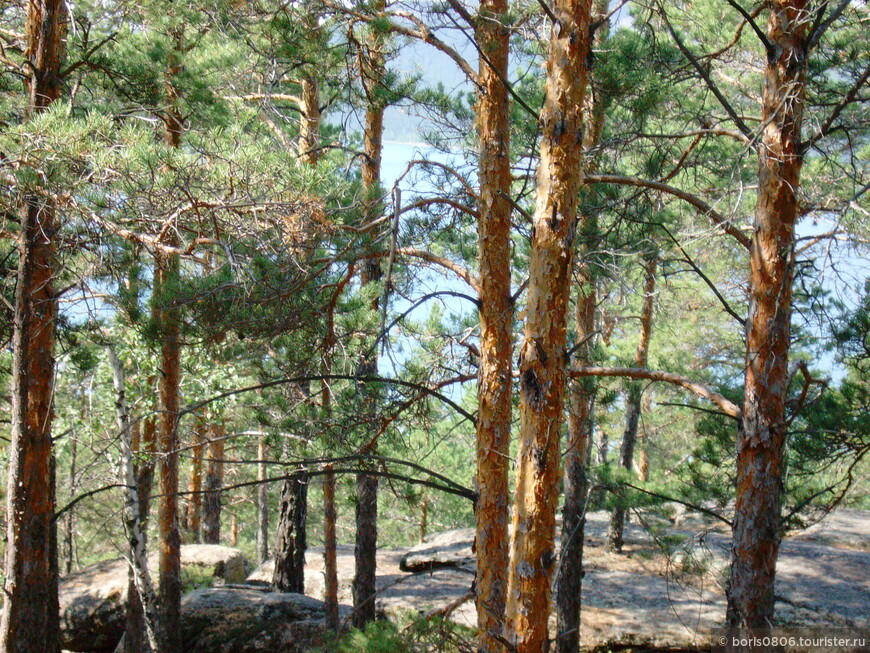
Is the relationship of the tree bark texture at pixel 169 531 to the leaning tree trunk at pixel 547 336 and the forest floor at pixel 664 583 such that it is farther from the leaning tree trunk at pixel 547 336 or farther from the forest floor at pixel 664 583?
the leaning tree trunk at pixel 547 336

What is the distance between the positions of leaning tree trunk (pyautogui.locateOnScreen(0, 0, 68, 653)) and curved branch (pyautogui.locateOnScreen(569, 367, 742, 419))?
394cm

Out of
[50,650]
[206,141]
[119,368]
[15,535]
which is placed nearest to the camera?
[206,141]

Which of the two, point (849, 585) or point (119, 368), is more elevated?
point (119, 368)

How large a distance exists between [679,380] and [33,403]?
4799mm

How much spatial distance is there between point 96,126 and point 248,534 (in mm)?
26570

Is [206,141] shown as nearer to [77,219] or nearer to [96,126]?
[96,126]

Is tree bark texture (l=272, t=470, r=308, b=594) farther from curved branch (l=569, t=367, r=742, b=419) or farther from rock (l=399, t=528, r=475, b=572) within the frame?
curved branch (l=569, t=367, r=742, b=419)

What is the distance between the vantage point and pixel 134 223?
5469 millimetres

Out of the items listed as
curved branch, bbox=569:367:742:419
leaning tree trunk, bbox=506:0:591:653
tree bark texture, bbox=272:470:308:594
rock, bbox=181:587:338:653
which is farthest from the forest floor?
leaning tree trunk, bbox=506:0:591:653

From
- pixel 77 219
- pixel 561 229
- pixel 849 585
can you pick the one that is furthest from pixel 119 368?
pixel 849 585

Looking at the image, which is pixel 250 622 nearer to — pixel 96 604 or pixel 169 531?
pixel 169 531

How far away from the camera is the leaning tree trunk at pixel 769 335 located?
14.9 ft

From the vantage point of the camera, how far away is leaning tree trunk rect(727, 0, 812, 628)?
14.9ft

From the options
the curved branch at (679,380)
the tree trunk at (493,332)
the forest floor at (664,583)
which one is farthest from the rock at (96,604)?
the curved branch at (679,380)
